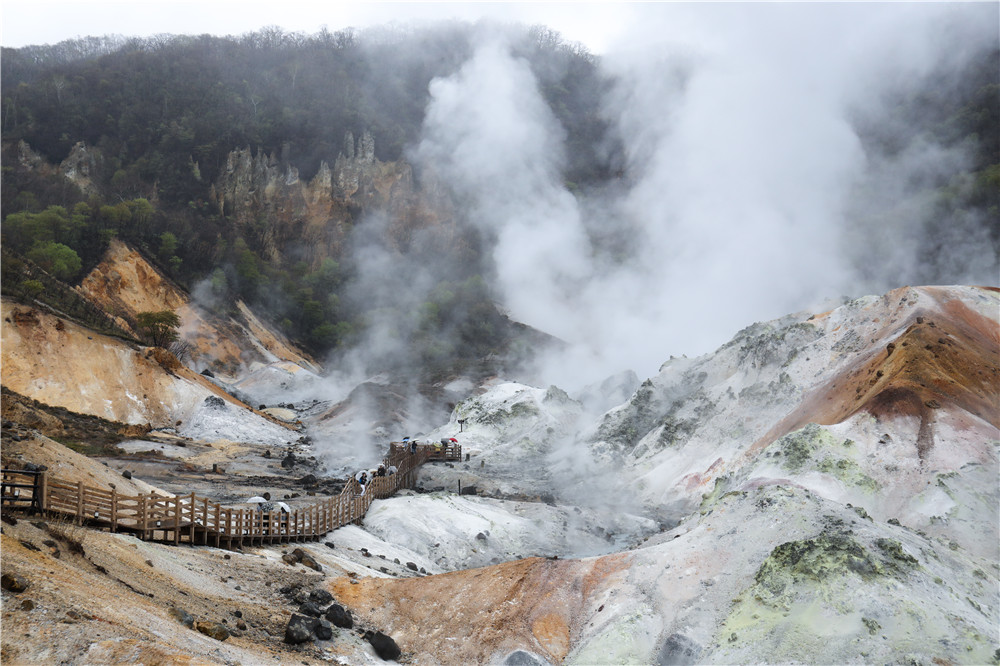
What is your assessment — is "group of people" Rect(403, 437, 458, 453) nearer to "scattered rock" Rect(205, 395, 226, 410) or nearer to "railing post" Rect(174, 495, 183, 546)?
"scattered rock" Rect(205, 395, 226, 410)

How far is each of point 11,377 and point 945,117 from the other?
11742cm

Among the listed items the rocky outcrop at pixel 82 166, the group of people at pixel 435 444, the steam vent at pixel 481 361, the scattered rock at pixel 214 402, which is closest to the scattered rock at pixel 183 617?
the steam vent at pixel 481 361

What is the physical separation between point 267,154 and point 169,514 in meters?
98.5

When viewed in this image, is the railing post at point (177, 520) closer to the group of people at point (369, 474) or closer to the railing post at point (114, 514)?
the railing post at point (114, 514)

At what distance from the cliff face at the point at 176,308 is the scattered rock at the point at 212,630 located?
62.9m

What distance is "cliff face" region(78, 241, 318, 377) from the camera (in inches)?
2744

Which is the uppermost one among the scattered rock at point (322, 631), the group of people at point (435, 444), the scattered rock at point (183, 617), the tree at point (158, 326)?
the tree at point (158, 326)

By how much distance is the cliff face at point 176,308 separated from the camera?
69.7 m

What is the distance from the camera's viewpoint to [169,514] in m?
18.3

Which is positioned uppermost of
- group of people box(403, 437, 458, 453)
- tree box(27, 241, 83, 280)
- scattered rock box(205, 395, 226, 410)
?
tree box(27, 241, 83, 280)

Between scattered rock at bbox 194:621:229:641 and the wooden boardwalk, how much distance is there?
3.82 meters

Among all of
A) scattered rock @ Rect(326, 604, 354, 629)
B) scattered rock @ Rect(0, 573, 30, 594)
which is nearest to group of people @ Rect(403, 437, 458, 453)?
scattered rock @ Rect(326, 604, 354, 629)

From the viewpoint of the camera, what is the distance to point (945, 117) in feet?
345

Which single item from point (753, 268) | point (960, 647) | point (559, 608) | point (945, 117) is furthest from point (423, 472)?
point (945, 117)
